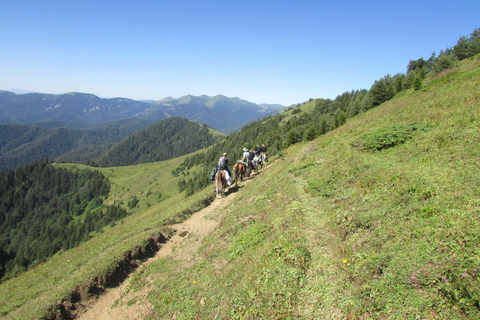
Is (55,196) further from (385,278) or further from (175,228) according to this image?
(385,278)

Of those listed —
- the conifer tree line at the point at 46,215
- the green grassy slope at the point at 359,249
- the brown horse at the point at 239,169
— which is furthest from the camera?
the conifer tree line at the point at 46,215

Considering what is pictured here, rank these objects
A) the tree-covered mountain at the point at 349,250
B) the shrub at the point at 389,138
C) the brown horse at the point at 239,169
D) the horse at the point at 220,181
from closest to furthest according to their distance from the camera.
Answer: the tree-covered mountain at the point at 349,250, the shrub at the point at 389,138, the horse at the point at 220,181, the brown horse at the point at 239,169

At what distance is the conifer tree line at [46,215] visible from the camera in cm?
12025

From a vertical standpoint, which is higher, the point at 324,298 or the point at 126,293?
the point at 324,298

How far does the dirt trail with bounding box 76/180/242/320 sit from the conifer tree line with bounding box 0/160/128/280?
429ft

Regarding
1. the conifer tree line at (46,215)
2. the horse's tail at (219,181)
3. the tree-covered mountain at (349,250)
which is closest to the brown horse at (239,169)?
the horse's tail at (219,181)

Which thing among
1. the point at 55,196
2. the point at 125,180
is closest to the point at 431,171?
the point at 125,180

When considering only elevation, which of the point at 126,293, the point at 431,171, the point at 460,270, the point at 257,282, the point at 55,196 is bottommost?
the point at 55,196

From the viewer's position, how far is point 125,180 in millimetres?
194000

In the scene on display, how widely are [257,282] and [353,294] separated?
8.44ft

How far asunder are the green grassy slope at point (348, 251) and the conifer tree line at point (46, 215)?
135 meters

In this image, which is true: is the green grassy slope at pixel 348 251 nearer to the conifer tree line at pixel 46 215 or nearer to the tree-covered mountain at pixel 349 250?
the tree-covered mountain at pixel 349 250

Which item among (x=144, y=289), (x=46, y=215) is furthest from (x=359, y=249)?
(x=46, y=215)

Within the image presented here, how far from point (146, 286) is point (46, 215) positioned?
220696 millimetres
